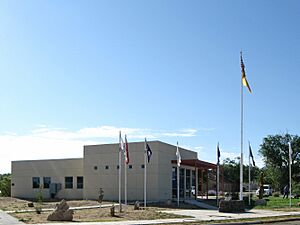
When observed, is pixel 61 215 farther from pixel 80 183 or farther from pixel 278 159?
pixel 278 159

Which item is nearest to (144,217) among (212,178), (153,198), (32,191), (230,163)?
(153,198)

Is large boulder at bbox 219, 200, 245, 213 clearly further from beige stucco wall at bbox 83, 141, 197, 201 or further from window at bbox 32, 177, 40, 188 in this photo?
window at bbox 32, 177, 40, 188

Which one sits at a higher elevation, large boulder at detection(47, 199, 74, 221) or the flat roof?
the flat roof

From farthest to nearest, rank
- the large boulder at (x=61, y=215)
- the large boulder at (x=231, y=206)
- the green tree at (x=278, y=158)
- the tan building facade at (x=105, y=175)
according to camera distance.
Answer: the green tree at (x=278, y=158) → the tan building facade at (x=105, y=175) → the large boulder at (x=231, y=206) → the large boulder at (x=61, y=215)

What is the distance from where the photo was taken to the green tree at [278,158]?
7831 cm

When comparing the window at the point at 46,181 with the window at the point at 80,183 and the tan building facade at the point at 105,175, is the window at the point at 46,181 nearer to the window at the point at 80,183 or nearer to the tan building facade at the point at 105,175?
the tan building facade at the point at 105,175

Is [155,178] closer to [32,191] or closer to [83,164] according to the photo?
[83,164]

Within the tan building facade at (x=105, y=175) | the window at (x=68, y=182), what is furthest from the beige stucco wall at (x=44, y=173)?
the window at (x=68, y=182)

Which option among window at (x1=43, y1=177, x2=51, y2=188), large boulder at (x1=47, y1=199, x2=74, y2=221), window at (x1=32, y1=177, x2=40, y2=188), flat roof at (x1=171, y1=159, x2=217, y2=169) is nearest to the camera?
large boulder at (x1=47, y1=199, x2=74, y2=221)

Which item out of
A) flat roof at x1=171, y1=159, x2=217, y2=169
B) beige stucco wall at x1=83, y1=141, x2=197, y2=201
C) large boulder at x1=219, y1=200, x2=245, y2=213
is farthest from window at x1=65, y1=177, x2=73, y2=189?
large boulder at x1=219, y1=200, x2=245, y2=213

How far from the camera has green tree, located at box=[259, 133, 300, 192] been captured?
78.3 metres

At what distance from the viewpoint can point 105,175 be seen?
145 ft

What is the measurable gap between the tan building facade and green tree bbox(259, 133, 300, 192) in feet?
104

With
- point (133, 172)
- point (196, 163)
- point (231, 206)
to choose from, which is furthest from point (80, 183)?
point (231, 206)
